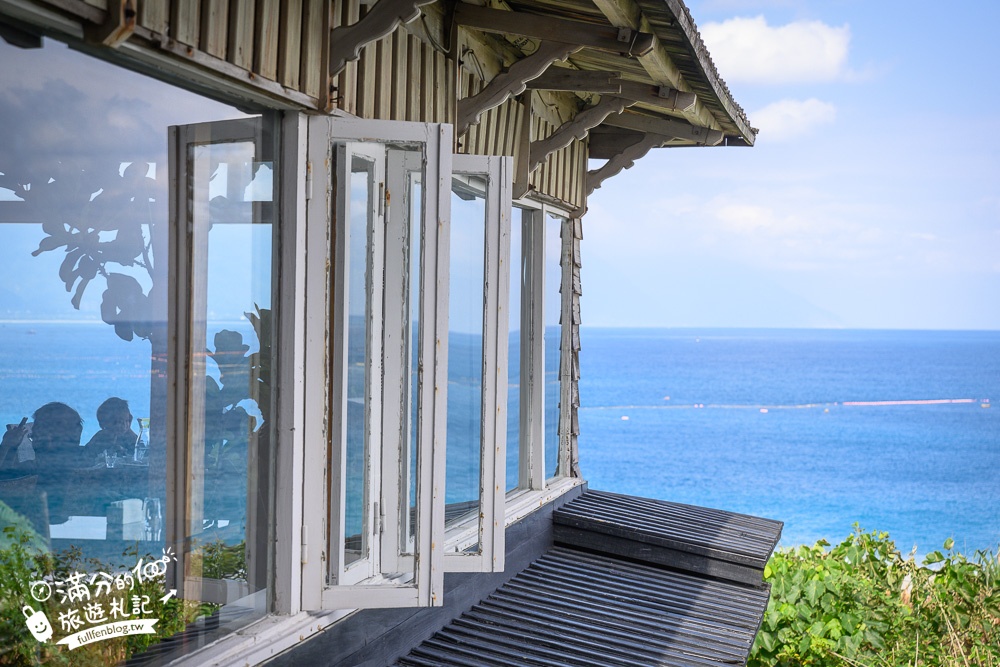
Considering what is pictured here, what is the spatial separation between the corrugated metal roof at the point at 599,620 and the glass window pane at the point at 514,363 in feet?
1.88

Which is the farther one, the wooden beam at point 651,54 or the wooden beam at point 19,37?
the wooden beam at point 651,54

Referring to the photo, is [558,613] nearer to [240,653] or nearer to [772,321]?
[240,653]

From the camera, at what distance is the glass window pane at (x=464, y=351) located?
12.6 feet

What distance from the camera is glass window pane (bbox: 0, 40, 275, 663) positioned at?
6.60 ft

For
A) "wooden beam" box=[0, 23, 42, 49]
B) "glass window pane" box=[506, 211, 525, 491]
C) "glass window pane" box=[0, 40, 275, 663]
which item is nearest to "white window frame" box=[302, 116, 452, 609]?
"glass window pane" box=[0, 40, 275, 663]

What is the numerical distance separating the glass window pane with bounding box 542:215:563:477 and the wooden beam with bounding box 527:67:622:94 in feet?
5.97

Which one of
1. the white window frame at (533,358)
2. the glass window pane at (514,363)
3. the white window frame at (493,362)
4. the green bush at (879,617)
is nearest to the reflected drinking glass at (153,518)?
the white window frame at (493,362)

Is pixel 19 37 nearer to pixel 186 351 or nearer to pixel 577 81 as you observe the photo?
pixel 186 351

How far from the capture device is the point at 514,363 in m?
5.97

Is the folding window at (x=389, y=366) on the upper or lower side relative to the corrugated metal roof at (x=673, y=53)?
lower

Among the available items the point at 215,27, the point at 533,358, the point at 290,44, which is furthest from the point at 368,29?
the point at 533,358

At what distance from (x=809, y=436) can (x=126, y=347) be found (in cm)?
5162

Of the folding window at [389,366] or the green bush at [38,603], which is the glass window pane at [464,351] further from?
the green bush at [38,603]

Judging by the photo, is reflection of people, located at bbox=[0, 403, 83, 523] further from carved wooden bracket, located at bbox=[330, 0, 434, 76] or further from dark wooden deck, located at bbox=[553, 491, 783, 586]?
dark wooden deck, located at bbox=[553, 491, 783, 586]
